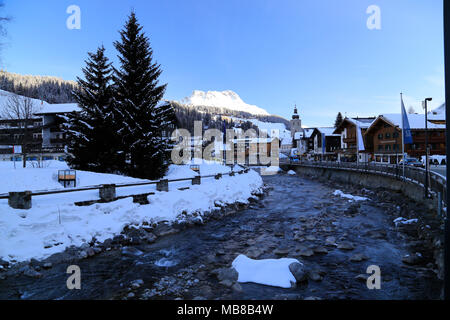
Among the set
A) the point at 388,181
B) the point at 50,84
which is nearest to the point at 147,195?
the point at 388,181

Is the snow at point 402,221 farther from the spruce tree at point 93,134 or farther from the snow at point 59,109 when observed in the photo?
the snow at point 59,109

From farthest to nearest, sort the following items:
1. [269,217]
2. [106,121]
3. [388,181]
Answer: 1. [388,181]
2. [106,121]
3. [269,217]

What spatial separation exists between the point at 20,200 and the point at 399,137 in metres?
52.5

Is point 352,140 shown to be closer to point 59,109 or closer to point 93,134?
point 93,134

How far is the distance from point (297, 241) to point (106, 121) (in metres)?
19.0

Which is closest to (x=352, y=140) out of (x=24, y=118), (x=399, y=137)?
(x=399, y=137)

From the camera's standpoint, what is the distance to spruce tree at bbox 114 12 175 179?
22.0 meters

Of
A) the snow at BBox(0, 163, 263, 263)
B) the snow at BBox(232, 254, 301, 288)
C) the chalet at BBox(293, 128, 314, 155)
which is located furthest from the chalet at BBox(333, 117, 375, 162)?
the snow at BBox(232, 254, 301, 288)

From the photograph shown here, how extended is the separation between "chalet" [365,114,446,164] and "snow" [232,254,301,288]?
142 ft

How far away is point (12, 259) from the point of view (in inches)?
315

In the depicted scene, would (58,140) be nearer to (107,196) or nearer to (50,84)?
(107,196)

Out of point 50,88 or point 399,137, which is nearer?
point 399,137

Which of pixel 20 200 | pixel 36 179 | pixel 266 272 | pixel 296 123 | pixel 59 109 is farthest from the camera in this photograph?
pixel 296 123

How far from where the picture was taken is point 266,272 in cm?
766
